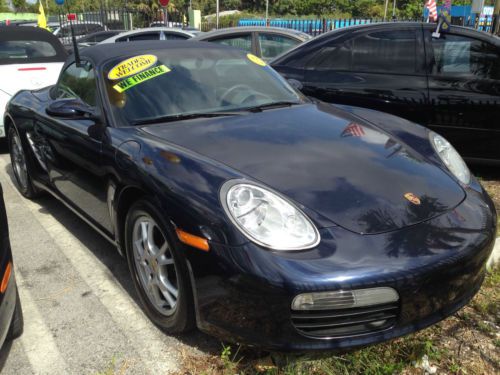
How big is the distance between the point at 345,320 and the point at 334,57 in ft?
11.2

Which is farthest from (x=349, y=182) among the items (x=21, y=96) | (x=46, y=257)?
(x=21, y=96)

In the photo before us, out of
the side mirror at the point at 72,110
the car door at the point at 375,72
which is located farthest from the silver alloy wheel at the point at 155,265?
the car door at the point at 375,72

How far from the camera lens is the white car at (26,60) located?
567cm

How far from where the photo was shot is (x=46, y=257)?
10.8ft

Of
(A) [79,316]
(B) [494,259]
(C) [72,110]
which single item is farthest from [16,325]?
(B) [494,259]

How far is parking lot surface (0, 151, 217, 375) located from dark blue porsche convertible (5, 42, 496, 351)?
15cm

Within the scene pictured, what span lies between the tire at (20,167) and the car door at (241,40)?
11.2ft

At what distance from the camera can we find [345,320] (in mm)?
1872

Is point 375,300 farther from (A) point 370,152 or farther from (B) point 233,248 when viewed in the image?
(A) point 370,152

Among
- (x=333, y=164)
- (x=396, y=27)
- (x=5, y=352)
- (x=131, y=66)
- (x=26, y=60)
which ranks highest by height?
(x=396, y=27)

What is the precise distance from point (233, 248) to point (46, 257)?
77.7 inches

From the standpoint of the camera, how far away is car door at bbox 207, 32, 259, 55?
6.92m

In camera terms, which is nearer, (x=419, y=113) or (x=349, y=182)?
(x=349, y=182)

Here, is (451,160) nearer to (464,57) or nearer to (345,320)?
(345,320)
